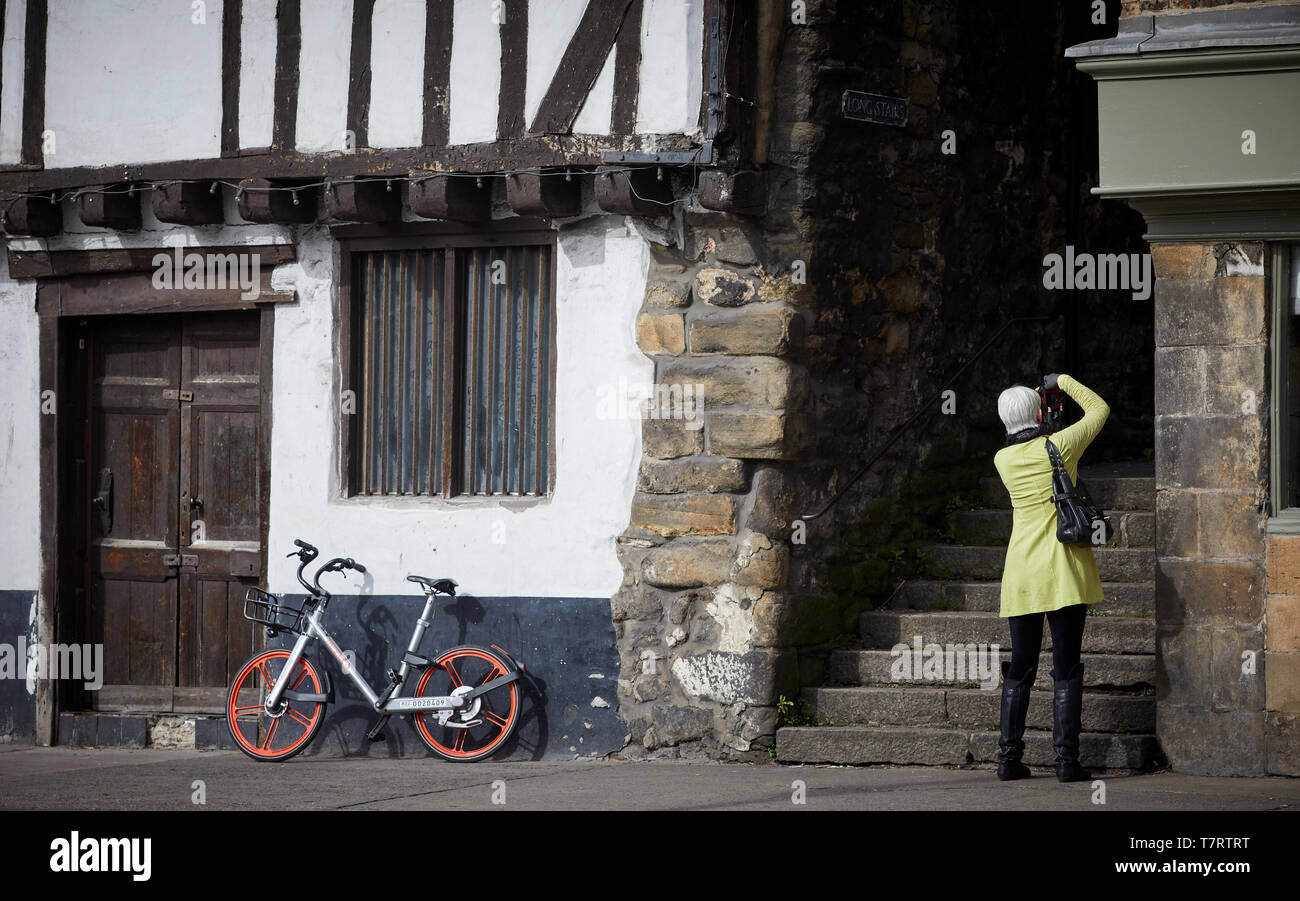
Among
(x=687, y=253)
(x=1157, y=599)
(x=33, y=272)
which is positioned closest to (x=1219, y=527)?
(x=1157, y=599)

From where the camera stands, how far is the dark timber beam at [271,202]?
871cm

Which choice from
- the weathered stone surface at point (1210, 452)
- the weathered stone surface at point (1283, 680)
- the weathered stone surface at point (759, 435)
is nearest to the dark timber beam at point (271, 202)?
the weathered stone surface at point (759, 435)

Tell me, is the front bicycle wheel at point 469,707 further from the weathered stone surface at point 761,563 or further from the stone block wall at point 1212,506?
the stone block wall at point 1212,506

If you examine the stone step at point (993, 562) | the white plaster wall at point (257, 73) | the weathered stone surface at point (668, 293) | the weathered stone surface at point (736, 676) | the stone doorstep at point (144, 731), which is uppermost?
the white plaster wall at point (257, 73)

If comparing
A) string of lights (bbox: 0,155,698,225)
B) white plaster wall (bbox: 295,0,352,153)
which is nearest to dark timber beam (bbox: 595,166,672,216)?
string of lights (bbox: 0,155,698,225)

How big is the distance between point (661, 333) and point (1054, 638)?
2.42 m

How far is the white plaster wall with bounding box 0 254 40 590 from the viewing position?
9.66 m

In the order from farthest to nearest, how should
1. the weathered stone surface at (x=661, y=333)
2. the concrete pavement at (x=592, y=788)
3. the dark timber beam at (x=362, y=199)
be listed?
the dark timber beam at (x=362, y=199) < the weathered stone surface at (x=661, y=333) < the concrete pavement at (x=592, y=788)

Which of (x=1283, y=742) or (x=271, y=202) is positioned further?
(x=271, y=202)

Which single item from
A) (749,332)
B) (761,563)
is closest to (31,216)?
(749,332)

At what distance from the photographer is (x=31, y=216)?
9320 millimetres

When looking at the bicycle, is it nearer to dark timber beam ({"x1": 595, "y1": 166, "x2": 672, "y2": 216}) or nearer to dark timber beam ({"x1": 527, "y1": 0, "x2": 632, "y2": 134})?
dark timber beam ({"x1": 595, "y1": 166, "x2": 672, "y2": 216})

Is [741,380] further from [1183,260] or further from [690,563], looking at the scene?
[1183,260]

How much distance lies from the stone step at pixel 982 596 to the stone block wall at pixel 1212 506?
674 mm
